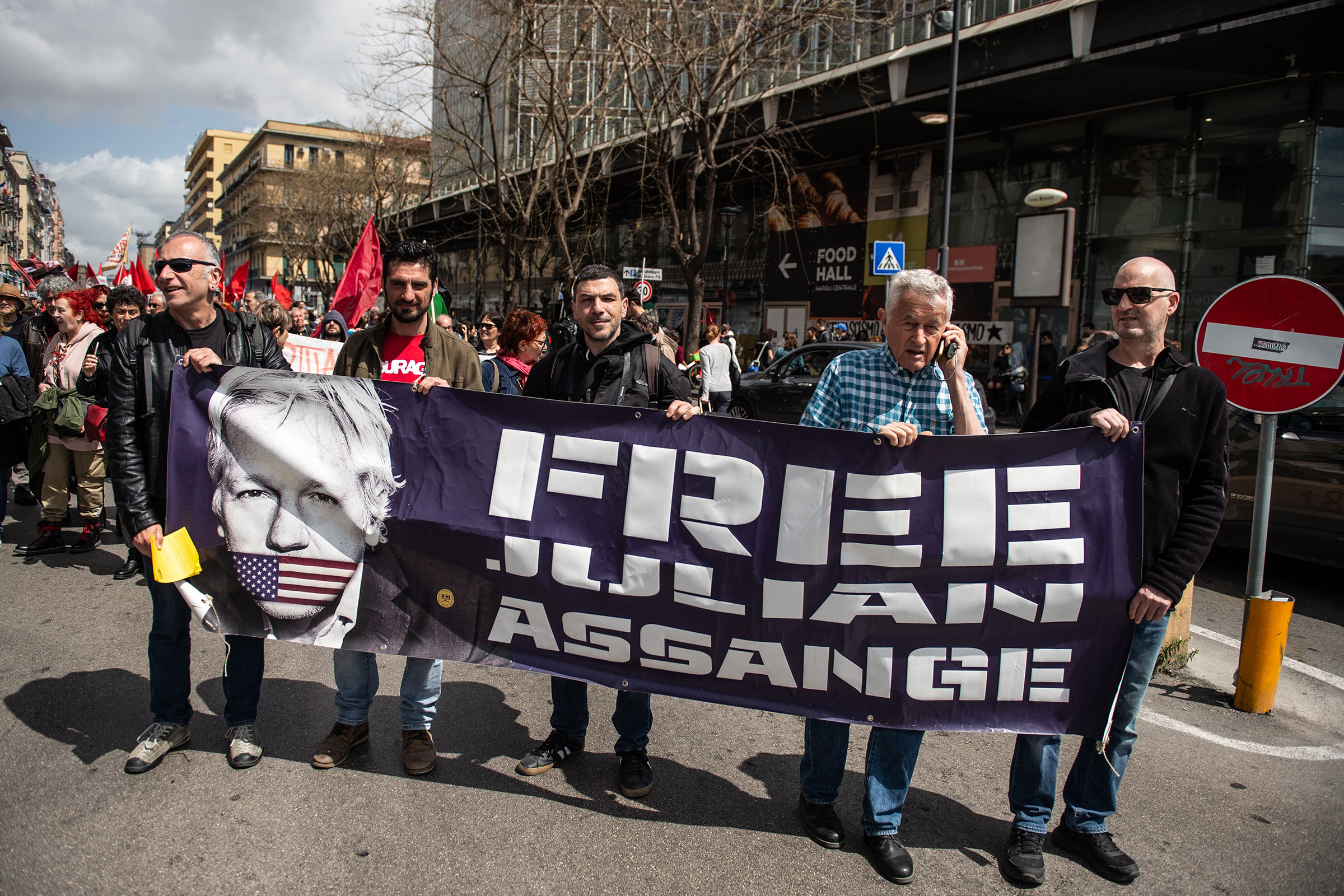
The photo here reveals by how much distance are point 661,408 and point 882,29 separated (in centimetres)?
1957

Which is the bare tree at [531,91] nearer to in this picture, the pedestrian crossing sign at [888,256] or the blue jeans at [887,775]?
the pedestrian crossing sign at [888,256]

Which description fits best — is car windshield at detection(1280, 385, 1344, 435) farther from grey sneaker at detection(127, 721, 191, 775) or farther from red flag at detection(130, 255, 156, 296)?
red flag at detection(130, 255, 156, 296)

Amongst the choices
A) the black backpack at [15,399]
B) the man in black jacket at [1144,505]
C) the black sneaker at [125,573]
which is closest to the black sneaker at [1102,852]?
the man in black jacket at [1144,505]

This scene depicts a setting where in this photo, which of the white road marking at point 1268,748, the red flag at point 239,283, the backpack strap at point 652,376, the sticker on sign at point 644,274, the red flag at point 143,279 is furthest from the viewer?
the sticker on sign at point 644,274

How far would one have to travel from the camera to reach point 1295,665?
16.5 feet

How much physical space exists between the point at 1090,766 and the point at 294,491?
2.97 meters

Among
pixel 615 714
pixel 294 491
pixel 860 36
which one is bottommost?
pixel 615 714

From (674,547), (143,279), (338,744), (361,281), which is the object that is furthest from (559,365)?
(143,279)

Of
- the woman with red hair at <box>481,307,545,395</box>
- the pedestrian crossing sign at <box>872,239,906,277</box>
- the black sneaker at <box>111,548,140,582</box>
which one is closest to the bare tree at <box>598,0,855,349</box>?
the pedestrian crossing sign at <box>872,239,906,277</box>

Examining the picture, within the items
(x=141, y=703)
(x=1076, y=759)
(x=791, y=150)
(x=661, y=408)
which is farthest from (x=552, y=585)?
(x=791, y=150)

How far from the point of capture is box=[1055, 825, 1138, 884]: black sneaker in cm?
280

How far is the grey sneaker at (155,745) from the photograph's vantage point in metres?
3.26

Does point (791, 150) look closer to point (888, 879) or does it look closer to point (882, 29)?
point (882, 29)

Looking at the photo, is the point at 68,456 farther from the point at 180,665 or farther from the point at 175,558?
the point at 175,558
